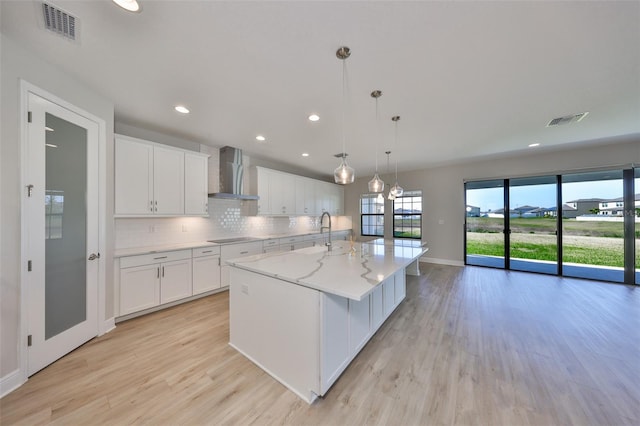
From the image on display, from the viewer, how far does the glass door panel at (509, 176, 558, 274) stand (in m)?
4.72

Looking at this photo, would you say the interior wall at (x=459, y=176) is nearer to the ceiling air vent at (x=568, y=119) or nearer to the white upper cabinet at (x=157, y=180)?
the ceiling air vent at (x=568, y=119)

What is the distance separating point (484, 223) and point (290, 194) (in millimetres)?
4964

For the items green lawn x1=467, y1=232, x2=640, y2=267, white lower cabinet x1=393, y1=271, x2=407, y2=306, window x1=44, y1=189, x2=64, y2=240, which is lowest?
white lower cabinet x1=393, y1=271, x2=407, y2=306

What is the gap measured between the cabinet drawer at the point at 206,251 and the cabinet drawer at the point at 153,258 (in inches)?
4.0

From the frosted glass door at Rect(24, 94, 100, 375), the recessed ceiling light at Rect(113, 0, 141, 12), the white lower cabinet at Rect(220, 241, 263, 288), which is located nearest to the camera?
the recessed ceiling light at Rect(113, 0, 141, 12)

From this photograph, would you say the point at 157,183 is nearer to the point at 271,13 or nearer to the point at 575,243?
the point at 271,13

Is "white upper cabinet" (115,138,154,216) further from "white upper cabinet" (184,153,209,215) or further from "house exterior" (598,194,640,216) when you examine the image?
"house exterior" (598,194,640,216)

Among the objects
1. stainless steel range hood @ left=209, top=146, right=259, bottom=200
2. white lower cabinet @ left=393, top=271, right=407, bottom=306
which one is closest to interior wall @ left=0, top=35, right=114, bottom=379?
stainless steel range hood @ left=209, top=146, right=259, bottom=200

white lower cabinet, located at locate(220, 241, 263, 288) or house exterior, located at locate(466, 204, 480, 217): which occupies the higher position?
house exterior, located at locate(466, 204, 480, 217)

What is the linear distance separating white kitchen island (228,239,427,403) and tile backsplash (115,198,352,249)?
2.09 meters

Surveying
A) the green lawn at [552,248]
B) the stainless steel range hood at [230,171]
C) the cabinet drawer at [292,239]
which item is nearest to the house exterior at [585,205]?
the green lawn at [552,248]

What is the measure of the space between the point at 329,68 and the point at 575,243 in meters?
6.30

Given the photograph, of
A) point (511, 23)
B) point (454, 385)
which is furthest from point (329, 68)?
point (454, 385)

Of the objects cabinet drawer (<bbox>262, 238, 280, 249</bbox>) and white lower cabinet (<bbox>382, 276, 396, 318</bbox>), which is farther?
cabinet drawer (<bbox>262, 238, 280, 249</bbox>)
